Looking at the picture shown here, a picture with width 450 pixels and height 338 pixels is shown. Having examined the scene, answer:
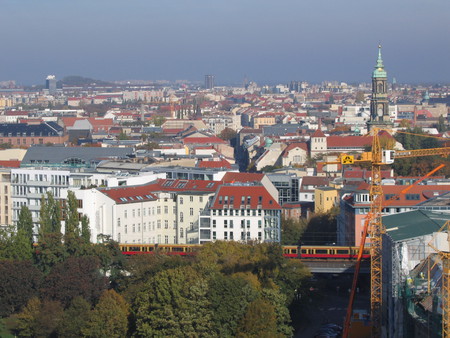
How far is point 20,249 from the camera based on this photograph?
148 ft

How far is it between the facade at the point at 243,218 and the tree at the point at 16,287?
430 inches

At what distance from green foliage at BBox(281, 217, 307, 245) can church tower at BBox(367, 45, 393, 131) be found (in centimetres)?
5136

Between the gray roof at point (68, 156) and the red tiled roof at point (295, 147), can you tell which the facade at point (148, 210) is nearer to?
the gray roof at point (68, 156)

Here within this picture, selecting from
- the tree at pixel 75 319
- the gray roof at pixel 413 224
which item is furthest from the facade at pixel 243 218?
the tree at pixel 75 319

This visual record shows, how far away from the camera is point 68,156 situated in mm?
70500

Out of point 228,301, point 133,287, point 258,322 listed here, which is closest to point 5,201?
point 133,287

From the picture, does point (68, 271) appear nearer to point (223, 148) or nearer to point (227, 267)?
point (227, 267)

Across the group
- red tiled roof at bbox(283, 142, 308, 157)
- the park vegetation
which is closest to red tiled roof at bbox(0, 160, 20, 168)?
the park vegetation

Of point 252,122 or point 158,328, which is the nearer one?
point 158,328

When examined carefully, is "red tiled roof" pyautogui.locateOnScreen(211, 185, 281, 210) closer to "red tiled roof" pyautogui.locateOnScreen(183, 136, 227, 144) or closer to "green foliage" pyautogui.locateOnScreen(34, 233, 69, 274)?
"green foliage" pyautogui.locateOnScreen(34, 233, 69, 274)

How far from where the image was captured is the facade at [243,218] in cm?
5106

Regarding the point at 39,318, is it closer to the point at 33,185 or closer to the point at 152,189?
the point at 152,189

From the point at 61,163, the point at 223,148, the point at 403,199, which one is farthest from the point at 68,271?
the point at 223,148

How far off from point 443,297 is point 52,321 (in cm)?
1580
